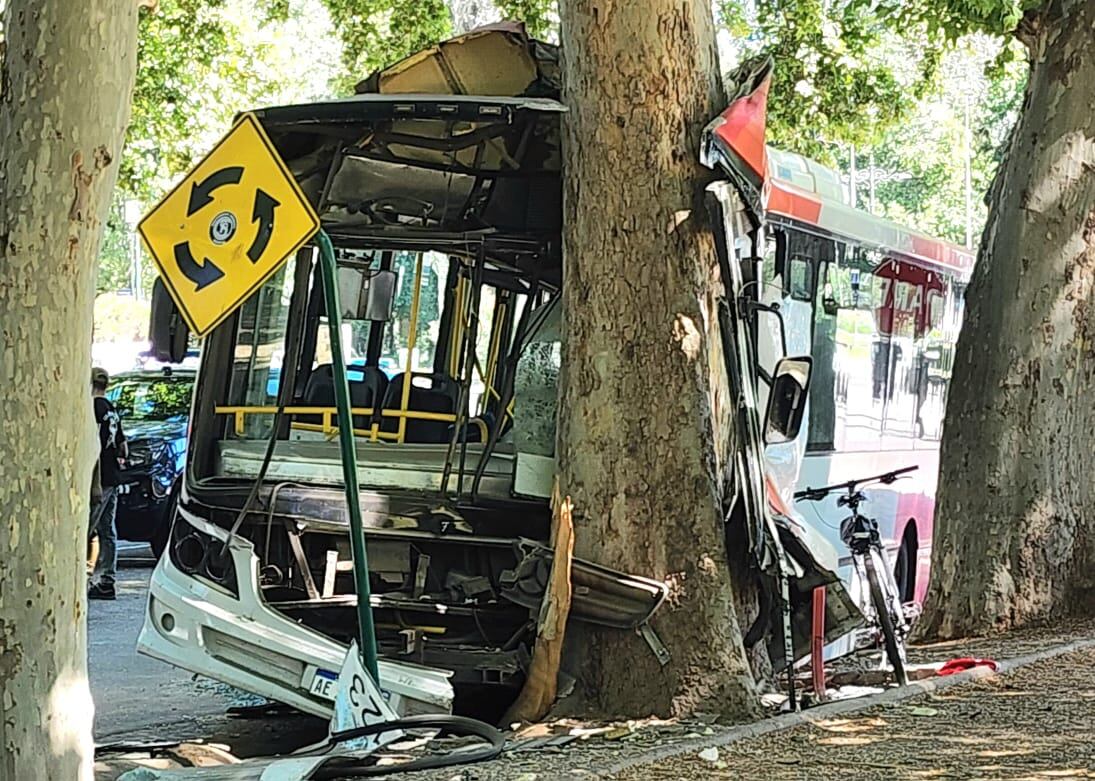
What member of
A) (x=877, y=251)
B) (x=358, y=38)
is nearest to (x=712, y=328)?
(x=877, y=251)

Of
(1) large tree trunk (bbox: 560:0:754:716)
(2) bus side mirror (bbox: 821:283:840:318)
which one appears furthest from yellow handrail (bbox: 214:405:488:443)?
(2) bus side mirror (bbox: 821:283:840:318)

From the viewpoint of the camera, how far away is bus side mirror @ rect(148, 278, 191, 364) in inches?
350

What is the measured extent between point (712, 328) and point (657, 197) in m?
0.66

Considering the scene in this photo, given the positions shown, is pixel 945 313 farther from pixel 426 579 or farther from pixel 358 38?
pixel 426 579

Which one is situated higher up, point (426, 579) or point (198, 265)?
point (198, 265)

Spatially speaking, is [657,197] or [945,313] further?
[945,313]

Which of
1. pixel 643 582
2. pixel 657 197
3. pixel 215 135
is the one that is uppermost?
pixel 215 135

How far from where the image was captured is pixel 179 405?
1895 centimetres

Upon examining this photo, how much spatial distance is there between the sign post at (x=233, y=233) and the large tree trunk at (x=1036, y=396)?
4966 millimetres

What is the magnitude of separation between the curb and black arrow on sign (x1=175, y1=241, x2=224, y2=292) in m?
2.41

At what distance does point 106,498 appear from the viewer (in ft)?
47.5

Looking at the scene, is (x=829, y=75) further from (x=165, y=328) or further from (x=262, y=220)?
(x=262, y=220)

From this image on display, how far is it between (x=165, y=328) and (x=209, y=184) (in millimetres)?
2472

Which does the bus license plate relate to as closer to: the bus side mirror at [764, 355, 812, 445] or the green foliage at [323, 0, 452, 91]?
the bus side mirror at [764, 355, 812, 445]
